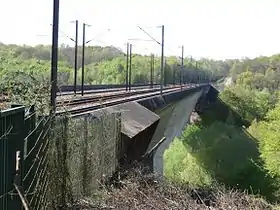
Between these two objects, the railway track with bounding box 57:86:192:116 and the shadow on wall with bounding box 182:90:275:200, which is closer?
the railway track with bounding box 57:86:192:116

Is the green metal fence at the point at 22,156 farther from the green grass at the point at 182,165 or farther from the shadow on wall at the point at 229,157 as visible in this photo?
the green grass at the point at 182,165

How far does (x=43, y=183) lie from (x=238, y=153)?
127 feet

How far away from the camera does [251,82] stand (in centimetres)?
12431

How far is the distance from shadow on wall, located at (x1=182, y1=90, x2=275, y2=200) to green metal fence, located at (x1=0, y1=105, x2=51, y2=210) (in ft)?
84.0

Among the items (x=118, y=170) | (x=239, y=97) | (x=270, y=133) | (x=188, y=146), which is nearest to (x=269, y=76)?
(x=239, y=97)

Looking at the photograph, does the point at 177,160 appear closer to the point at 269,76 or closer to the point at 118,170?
the point at 118,170

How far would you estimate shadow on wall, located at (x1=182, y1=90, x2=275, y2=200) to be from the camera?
37.1m

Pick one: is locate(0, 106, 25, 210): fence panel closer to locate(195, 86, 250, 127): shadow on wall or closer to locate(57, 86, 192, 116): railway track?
locate(57, 86, 192, 116): railway track

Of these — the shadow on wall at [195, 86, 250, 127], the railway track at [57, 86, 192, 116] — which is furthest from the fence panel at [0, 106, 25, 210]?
the shadow on wall at [195, 86, 250, 127]

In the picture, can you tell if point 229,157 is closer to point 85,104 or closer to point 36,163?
point 85,104

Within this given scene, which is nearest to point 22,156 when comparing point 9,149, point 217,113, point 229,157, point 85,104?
point 9,149

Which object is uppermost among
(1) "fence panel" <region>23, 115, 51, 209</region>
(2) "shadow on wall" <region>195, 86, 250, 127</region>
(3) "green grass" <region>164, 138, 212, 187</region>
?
(1) "fence panel" <region>23, 115, 51, 209</region>

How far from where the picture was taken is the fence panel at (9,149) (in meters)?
3.75

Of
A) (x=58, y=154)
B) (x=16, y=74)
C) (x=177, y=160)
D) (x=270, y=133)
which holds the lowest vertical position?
(x=177, y=160)
